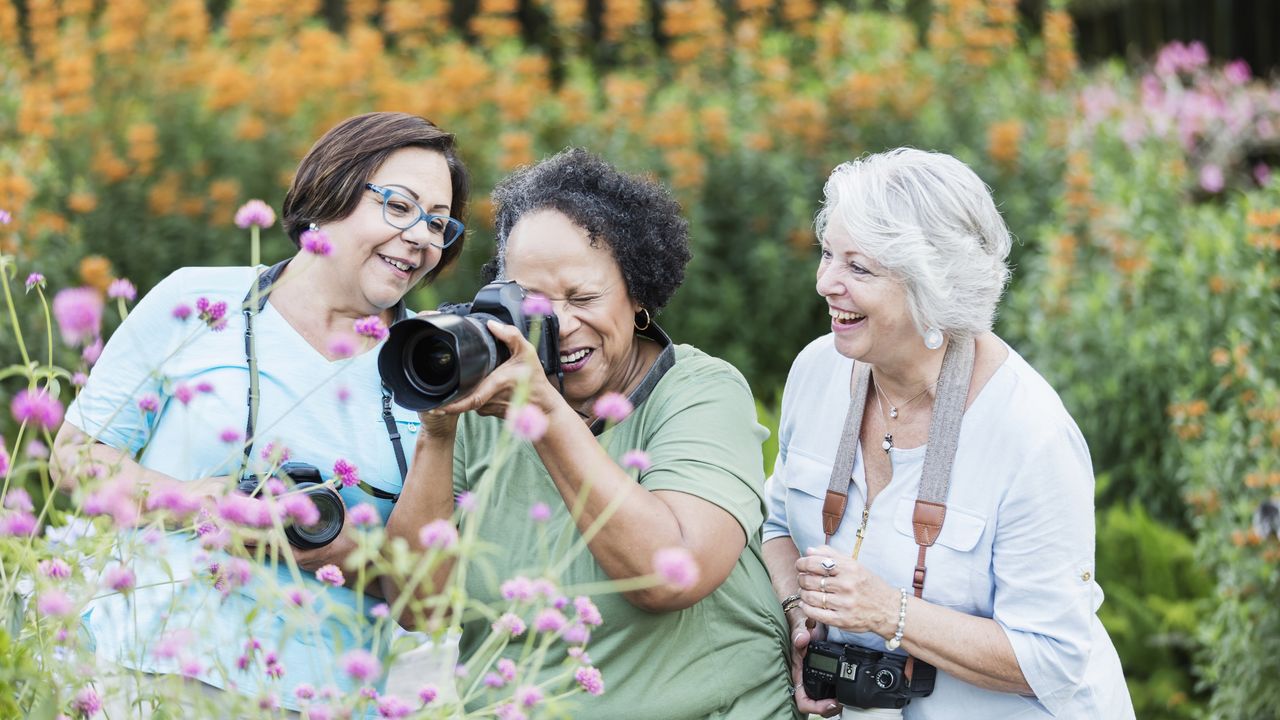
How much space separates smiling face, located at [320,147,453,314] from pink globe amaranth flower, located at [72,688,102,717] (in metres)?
1.09

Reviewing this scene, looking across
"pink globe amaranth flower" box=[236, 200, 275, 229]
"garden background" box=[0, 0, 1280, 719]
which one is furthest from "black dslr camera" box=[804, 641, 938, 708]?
"garden background" box=[0, 0, 1280, 719]

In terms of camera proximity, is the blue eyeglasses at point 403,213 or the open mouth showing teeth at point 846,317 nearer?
the open mouth showing teeth at point 846,317

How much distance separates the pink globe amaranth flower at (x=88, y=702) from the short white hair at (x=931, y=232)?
4.42 ft

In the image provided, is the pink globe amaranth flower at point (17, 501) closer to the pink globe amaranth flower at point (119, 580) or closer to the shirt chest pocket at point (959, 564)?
the pink globe amaranth flower at point (119, 580)

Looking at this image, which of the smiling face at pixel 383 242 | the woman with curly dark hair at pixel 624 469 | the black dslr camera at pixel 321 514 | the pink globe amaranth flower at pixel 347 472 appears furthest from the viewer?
the smiling face at pixel 383 242

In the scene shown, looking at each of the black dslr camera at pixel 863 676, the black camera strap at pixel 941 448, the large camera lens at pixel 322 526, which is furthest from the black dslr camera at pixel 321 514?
the black camera strap at pixel 941 448

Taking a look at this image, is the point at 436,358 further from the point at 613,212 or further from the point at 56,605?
the point at 56,605

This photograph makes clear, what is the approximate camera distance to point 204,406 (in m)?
2.25

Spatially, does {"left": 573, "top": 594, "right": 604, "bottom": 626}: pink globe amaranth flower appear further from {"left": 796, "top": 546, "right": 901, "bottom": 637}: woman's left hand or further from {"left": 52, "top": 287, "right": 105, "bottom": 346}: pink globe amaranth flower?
{"left": 796, "top": 546, "right": 901, "bottom": 637}: woman's left hand

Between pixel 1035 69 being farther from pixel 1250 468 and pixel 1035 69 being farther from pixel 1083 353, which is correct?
pixel 1250 468

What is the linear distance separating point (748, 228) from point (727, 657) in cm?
373

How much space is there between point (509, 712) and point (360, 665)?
7.2 inches

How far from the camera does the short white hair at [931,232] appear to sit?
7.03ft

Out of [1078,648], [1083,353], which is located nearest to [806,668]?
[1078,648]
